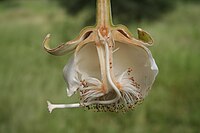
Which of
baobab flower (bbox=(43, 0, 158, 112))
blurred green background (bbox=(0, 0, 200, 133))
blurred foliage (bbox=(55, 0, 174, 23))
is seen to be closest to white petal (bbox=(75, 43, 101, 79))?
baobab flower (bbox=(43, 0, 158, 112))

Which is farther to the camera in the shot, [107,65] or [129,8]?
[129,8]

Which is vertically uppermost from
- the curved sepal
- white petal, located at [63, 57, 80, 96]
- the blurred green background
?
the curved sepal

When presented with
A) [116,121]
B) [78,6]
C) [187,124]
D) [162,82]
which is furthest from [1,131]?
[78,6]

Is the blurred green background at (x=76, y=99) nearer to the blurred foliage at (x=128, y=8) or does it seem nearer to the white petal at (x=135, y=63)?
the white petal at (x=135, y=63)

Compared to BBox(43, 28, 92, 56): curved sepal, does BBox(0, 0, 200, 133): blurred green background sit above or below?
below

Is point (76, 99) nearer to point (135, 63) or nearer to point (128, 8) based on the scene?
point (135, 63)

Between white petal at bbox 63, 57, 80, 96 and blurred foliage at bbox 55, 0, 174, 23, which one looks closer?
white petal at bbox 63, 57, 80, 96

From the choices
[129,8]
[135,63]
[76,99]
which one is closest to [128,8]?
[129,8]

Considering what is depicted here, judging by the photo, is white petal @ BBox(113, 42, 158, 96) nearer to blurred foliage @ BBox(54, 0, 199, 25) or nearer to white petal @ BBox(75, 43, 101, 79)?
white petal @ BBox(75, 43, 101, 79)
